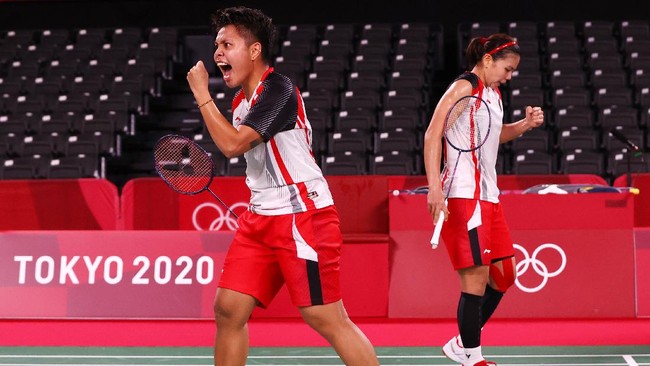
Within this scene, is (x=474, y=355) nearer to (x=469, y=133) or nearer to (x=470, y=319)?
(x=470, y=319)

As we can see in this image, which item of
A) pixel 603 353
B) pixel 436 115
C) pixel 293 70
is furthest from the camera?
pixel 293 70

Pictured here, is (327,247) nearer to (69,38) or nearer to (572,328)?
(572,328)

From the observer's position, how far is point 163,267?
18.7ft

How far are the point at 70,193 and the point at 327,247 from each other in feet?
16.2

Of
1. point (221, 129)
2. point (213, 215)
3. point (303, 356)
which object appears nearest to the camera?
point (221, 129)

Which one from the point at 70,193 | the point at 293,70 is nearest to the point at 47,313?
the point at 70,193

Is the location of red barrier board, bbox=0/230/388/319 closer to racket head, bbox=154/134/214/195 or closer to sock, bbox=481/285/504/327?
sock, bbox=481/285/504/327

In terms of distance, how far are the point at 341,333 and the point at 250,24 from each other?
42.2 inches

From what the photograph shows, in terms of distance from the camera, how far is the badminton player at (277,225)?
3.10 m

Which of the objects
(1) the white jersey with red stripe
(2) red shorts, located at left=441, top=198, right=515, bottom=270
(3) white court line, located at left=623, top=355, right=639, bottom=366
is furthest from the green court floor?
(1) the white jersey with red stripe

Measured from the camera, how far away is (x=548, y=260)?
562cm

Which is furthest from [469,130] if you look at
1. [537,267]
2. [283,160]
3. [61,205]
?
[61,205]

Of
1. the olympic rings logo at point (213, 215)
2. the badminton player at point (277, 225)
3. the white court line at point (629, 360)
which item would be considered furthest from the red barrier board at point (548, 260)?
the badminton player at point (277, 225)

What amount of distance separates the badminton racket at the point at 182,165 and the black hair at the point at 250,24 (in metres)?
0.44
